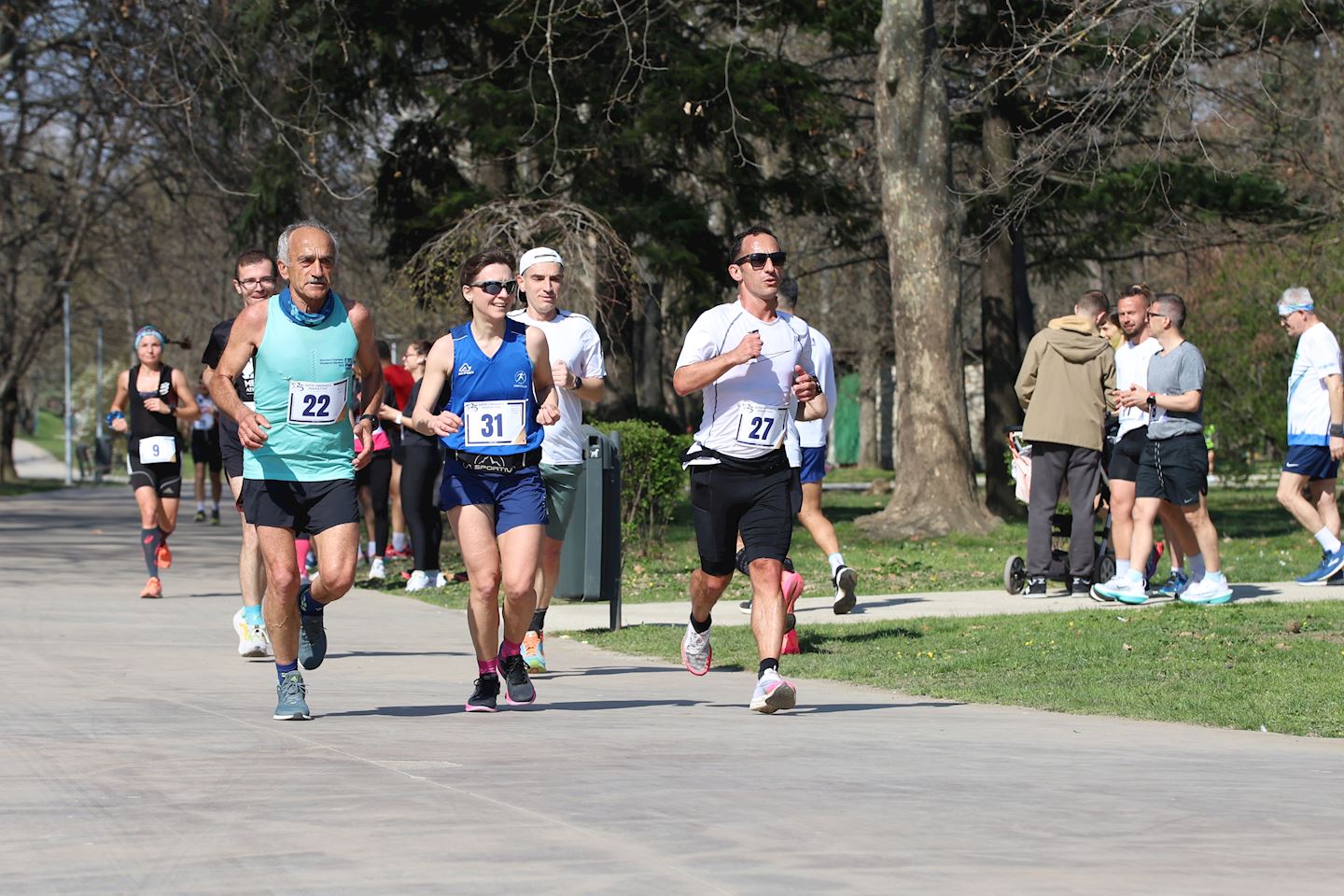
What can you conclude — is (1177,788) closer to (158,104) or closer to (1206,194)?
(158,104)

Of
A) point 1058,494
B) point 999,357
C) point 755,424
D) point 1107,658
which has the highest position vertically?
point 999,357

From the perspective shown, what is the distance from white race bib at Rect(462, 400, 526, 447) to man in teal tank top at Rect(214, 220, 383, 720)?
1.90 feet

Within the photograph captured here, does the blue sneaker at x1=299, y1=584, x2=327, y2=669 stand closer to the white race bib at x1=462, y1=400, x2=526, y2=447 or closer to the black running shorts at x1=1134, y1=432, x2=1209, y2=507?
the white race bib at x1=462, y1=400, x2=526, y2=447

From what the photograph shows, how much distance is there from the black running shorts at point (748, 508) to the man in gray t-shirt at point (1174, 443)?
4.57 meters

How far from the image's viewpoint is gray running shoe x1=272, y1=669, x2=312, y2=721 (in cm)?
773

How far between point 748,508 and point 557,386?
124 cm

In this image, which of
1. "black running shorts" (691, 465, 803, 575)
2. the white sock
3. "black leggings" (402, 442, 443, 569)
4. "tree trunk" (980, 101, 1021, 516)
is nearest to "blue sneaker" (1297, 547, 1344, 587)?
the white sock

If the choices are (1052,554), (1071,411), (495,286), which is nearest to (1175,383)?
(1071,411)

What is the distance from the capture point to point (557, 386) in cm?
915

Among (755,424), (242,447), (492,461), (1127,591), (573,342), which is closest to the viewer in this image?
(492,461)

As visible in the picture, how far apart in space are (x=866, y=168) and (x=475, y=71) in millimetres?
7687

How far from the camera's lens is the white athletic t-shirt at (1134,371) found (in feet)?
41.9

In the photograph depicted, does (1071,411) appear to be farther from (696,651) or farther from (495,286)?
(495,286)

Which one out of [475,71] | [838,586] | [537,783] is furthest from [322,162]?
[537,783]
